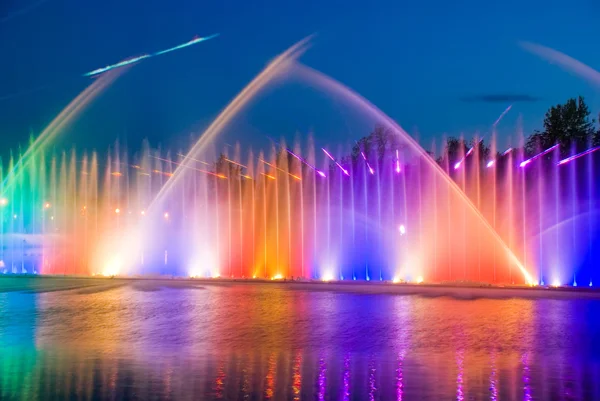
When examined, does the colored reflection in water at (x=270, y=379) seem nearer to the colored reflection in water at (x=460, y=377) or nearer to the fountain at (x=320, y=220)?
the colored reflection in water at (x=460, y=377)

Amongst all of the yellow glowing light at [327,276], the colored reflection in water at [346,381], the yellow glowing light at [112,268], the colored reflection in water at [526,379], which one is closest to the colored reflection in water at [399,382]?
the colored reflection in water at [346,381]

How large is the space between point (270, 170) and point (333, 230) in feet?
18.2

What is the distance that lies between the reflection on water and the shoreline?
1.56 metres

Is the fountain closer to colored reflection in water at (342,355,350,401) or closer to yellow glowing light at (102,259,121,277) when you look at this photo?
yellow glowing light at (102,259,121,277)

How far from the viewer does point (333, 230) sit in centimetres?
2927

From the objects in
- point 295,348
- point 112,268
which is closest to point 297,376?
point 295,348

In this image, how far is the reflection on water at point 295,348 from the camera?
8.38m

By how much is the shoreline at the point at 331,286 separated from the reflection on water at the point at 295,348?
1.56 meters

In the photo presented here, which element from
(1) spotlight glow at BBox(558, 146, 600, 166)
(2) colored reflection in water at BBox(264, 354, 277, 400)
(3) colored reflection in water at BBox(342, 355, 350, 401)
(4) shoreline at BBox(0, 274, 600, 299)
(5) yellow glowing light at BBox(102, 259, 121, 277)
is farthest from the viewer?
(1) spotlight glow at BBox(558, 146, 600, 166)

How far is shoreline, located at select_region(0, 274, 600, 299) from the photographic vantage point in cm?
1941

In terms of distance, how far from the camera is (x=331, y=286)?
21469mm

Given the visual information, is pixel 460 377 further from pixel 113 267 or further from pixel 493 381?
pixel 113 267

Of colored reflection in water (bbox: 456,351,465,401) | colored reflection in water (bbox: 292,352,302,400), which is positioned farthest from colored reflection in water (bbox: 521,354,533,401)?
colored reflection in water (bbox: 292,352,302,400)

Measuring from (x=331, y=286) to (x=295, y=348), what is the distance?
10.3m
